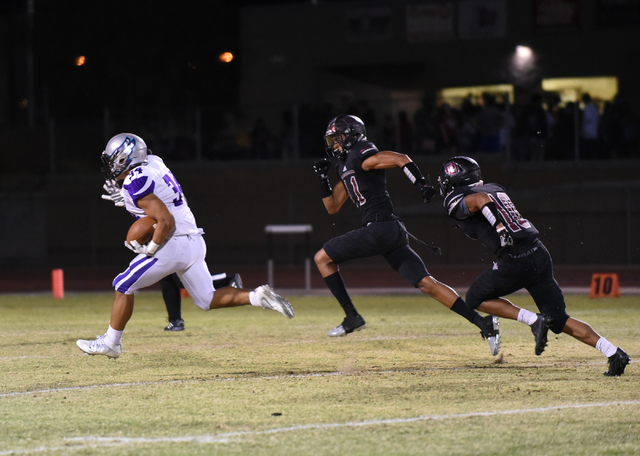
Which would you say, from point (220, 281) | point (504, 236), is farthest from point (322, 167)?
point (504, 236)

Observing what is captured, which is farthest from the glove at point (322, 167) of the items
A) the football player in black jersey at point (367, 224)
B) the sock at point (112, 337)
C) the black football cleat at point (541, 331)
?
the black football cleat at point (541, 331)

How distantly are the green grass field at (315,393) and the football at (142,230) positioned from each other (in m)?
1.16

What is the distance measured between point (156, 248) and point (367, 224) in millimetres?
2053

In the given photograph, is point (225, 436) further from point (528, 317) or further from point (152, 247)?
point (528, 317)

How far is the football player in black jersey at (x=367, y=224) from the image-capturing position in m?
7.89

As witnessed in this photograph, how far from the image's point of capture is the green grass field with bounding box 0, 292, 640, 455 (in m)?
4.99

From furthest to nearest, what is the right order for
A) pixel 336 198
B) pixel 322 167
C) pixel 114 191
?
1. pixel 336 198
2. pixel 322 167
3. pixel 114 191

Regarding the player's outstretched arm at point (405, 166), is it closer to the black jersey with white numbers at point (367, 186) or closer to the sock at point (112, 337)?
the black jersey with white numbers at point (367, 186)

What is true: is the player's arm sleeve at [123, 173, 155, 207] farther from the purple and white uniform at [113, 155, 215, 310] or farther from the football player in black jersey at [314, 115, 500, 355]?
the football player in black jersey at [314, 115, 500, 355]

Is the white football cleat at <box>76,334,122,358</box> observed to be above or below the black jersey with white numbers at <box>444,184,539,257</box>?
below

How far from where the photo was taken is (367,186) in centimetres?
824

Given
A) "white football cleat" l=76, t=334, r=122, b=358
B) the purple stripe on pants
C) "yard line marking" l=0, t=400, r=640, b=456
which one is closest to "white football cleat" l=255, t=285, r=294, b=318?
the purple stripe on pants

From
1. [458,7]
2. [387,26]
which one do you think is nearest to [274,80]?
[387,26]

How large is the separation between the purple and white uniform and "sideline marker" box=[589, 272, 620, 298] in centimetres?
920
